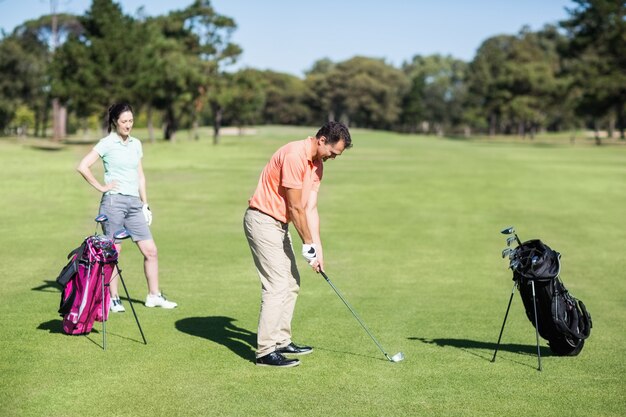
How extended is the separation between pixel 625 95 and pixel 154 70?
44.8 m

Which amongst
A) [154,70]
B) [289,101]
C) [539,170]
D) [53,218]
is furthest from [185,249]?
[289,101]

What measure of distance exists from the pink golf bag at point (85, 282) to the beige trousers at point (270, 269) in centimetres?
163

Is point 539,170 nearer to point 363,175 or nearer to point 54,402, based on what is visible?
point 363,175

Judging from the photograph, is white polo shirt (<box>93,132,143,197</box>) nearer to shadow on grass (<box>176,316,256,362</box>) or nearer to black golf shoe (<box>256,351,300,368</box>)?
shadow on grass (<box>176,316,256,362</box>)

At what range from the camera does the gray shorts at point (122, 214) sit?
9.06 m

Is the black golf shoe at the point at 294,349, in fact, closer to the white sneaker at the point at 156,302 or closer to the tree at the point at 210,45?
the white sneaker at the point at 156,302

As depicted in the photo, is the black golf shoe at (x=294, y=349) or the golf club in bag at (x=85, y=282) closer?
the black golf shoe at (x=294, y=349)

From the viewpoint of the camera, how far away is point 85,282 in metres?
7.86

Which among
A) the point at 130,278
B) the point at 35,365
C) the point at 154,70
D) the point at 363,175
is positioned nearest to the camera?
the point at 35,365

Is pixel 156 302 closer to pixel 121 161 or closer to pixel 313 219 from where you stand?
pixel 121 161

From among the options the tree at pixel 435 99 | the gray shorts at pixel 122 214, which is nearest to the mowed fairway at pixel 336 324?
the gray shorts at pixel 122 214

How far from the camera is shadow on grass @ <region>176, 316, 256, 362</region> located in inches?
307

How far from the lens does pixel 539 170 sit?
39438 millimetres

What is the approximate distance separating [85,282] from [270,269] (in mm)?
1962
